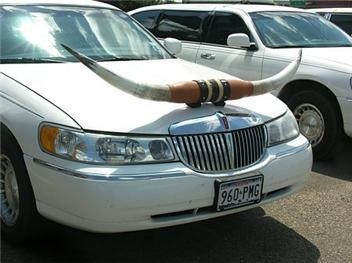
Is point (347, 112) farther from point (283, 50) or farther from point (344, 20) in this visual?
point (344, 20)

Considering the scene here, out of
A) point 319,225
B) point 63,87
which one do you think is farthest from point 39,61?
point 319,225

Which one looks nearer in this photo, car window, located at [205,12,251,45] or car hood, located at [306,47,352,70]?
car hood, located at [306,47,352,70]

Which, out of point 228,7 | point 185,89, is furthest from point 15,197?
point 228,7

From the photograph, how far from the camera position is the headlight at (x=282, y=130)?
382 centimetres

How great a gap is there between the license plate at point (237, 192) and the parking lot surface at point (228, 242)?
42 centimetres

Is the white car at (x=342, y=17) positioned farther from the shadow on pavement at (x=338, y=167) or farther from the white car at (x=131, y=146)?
the white car at (x=131, y=146)

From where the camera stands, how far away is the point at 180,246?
151 inches

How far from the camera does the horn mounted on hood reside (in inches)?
131

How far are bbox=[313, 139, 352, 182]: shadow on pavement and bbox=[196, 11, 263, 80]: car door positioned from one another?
1316 millimetres

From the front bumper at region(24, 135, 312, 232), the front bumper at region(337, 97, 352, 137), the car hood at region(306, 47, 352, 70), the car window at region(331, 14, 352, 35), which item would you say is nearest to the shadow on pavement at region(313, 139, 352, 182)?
the front bumper at region(337, 97, 352, 137)

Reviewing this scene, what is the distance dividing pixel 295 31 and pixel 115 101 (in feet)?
13.3

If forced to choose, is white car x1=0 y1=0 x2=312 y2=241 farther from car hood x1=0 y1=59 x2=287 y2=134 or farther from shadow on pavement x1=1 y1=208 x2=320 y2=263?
shadow on pavement x1=1 y1=208 x2=320 y2=263

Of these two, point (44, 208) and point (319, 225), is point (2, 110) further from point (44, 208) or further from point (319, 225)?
point (319, 225)

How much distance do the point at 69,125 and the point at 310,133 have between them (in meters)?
3.72
